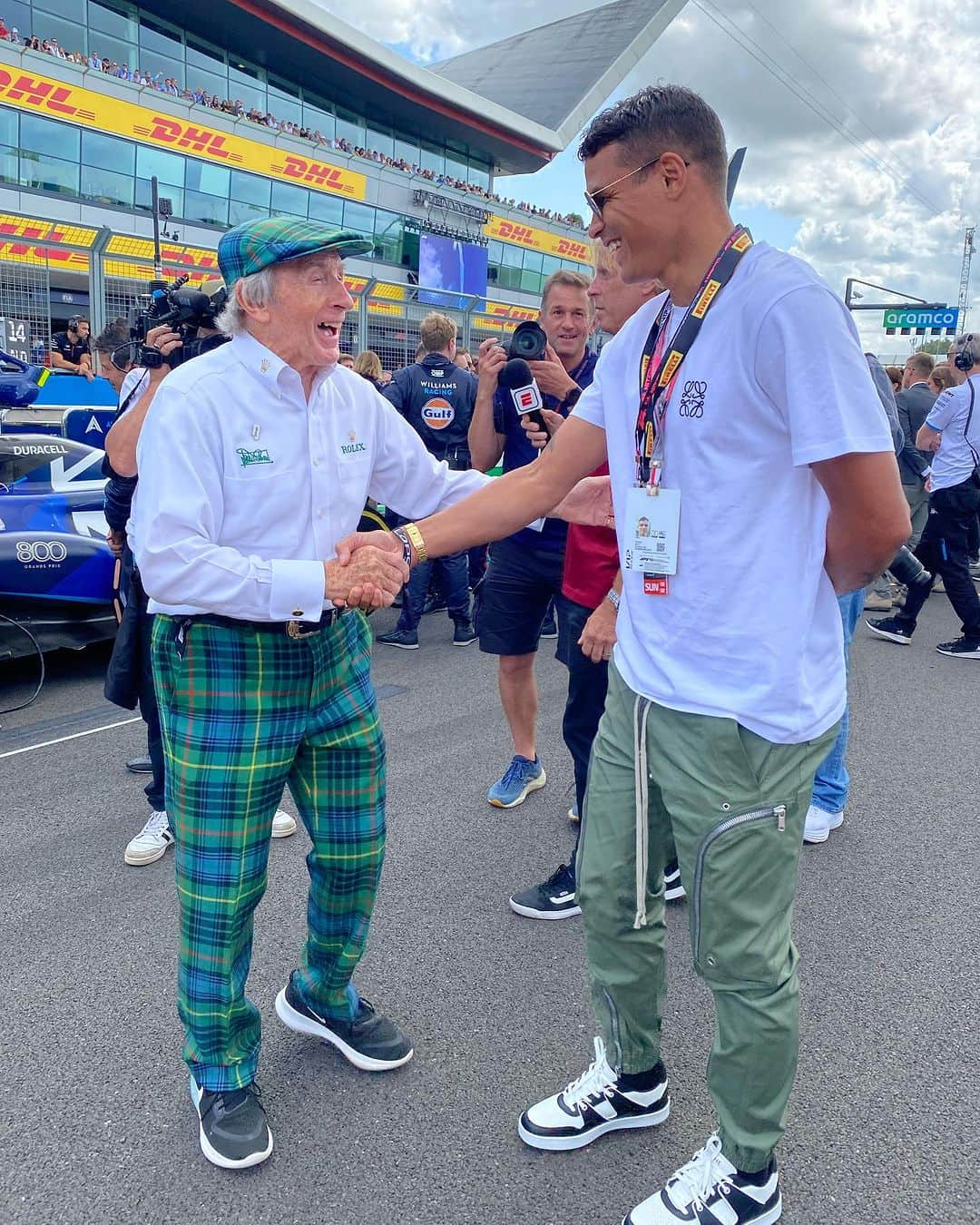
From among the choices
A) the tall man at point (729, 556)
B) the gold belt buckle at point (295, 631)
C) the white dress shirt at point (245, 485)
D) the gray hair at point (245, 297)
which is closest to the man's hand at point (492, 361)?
the white dress shirt at point (245, 485)

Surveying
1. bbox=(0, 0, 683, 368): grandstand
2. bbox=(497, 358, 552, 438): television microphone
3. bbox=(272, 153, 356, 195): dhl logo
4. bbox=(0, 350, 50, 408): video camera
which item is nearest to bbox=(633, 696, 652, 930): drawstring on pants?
bbox=(497, 358, 552, 438): television microphone

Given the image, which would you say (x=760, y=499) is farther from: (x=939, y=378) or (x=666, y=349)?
→ (x=939, y=378)

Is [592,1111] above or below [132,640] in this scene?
below

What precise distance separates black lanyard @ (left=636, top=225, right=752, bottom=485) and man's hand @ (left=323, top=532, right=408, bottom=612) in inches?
22.6

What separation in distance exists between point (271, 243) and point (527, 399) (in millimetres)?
1250

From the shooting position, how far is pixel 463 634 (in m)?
6.69

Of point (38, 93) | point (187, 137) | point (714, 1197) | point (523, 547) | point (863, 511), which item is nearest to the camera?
point (863, 511)

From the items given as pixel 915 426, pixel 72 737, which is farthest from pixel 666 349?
pixel 915 426

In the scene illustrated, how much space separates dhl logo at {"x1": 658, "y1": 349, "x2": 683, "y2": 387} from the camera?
5.20 feet

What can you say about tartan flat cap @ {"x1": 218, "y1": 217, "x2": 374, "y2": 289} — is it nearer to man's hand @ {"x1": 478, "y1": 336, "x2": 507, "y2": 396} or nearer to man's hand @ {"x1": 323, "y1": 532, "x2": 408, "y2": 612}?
man's hand @ {"x1": 323, "y1": 532, "x2": 408, "y2": 612}

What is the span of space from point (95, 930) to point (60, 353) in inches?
343

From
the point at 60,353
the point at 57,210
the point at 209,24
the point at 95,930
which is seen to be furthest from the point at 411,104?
the point at 95,930

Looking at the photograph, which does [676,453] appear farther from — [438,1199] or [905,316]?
[905,316]

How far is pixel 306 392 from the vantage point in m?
1.99
